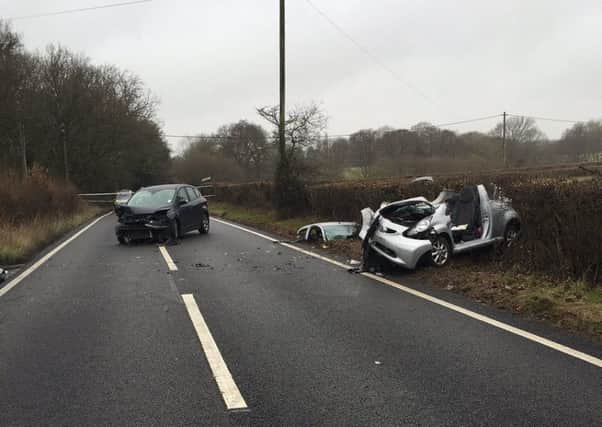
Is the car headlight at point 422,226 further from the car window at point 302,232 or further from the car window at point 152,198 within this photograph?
the car window at point 152,198

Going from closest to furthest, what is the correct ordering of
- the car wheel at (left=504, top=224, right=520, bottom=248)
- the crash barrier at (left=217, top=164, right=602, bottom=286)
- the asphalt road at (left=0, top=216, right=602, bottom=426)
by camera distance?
the asphalt road at (left=0, top=216, right=602, bottom=426) → the crash barrier at (left=217, top=164, right=602, bottom=286) → the car wheel at (left=504, top=224, right=520, bottom=248)

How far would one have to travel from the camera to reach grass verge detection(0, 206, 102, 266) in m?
12.1

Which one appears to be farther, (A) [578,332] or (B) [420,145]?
(B) [420,145]

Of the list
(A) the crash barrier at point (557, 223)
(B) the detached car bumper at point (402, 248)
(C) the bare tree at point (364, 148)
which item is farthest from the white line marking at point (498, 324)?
(C) the bare tree at point (364, 148)

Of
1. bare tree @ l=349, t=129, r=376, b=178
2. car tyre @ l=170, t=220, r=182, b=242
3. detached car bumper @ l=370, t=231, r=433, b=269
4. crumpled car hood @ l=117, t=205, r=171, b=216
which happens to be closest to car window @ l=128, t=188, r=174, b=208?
crumpled car hood @ l=117, t=205, r=171, b=216

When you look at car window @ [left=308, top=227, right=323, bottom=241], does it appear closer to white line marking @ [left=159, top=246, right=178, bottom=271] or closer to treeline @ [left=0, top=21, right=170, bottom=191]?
white line marking @ [left=159, top=246, right=178, bottom=271]

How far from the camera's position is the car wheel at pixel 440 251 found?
9.33 metres

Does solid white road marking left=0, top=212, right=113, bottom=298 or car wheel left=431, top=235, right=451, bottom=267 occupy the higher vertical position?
car wheel left=431, top=235, right=451, bottom=267

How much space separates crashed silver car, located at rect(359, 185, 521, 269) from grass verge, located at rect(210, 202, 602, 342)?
38cm

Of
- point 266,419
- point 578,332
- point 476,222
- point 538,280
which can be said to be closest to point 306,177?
point 476,222

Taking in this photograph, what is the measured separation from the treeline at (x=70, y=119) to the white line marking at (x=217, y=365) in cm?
3486

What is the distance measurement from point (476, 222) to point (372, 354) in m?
5.41

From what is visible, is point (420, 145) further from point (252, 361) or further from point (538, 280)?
point (252, 361)

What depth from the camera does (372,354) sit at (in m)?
5.08
